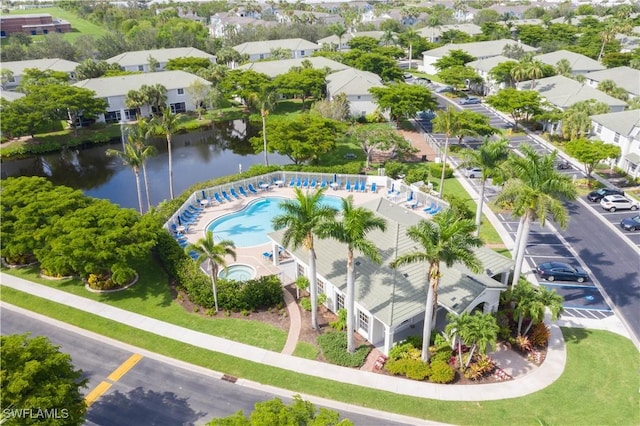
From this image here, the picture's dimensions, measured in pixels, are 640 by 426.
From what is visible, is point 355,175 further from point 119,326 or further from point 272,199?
point 119,326

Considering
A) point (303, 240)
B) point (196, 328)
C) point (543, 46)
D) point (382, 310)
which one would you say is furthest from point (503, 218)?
point (543, 46)

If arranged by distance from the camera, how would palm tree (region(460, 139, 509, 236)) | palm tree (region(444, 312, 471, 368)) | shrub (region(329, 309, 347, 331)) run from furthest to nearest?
palm tree (region(460, 139, 509, 236))
shrub (region(329, 309, 347, 331))
palm tree (region(444, 312, 471, 368))

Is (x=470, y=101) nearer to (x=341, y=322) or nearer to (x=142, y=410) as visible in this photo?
(x=341, y=322)

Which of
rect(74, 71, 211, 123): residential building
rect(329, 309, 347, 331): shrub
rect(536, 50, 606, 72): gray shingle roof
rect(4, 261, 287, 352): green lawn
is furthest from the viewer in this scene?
rect(536, 50, 606, 72): gray shingle roof

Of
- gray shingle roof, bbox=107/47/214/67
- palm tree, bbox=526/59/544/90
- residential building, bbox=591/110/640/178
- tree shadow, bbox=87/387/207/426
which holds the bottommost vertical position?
tree shadow, bbox=87/387/207/426

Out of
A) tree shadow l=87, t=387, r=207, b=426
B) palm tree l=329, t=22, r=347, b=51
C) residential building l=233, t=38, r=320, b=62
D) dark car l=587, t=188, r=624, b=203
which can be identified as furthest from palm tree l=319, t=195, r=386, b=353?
palm tree l=329, t=22, r=347, b=51

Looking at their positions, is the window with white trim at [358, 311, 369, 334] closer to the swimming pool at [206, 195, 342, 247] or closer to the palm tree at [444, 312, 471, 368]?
the palm tree at [444, 312, 471, 368]

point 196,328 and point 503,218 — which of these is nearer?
point 196,328

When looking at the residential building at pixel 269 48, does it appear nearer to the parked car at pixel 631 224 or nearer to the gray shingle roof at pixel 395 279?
the parked car at pixel 631 224
